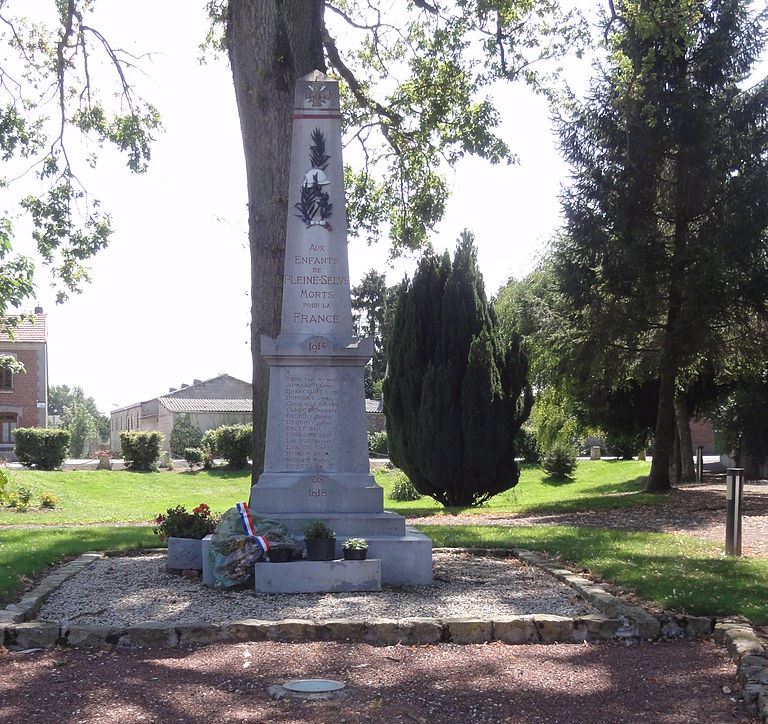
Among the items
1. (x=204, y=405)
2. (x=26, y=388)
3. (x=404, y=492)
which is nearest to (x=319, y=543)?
(x=404, y=492)

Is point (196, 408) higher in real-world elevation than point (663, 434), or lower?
higher

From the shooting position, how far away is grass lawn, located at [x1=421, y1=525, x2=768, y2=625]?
680 centimetres

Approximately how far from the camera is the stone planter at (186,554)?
336 inches

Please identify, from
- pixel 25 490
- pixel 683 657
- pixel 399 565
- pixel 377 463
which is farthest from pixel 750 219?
pixel 377 463

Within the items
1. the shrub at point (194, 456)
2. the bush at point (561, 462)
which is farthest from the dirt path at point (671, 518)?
the shrub at point (194, 456)

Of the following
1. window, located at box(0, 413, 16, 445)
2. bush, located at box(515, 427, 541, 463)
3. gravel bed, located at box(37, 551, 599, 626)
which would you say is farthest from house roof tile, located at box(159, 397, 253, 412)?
gravel bed, located at box(37, 551, 599, 626)

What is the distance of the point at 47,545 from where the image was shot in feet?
35.3

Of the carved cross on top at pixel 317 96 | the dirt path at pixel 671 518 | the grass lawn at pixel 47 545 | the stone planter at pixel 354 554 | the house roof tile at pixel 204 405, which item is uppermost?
the carved cross on top at pixel 317 96

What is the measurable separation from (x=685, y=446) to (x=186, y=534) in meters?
20.2

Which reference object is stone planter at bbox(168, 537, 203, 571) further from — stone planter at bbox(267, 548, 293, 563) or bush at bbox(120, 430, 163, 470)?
bush at bbox(120, 430, 163, 470)

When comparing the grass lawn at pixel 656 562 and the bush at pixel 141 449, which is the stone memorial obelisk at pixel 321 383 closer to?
the grass lawn at pixel 656 562

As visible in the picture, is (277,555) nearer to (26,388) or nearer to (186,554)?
(186,554)

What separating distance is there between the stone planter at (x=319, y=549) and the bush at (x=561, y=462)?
2324 cm

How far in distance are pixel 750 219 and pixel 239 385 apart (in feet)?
195
